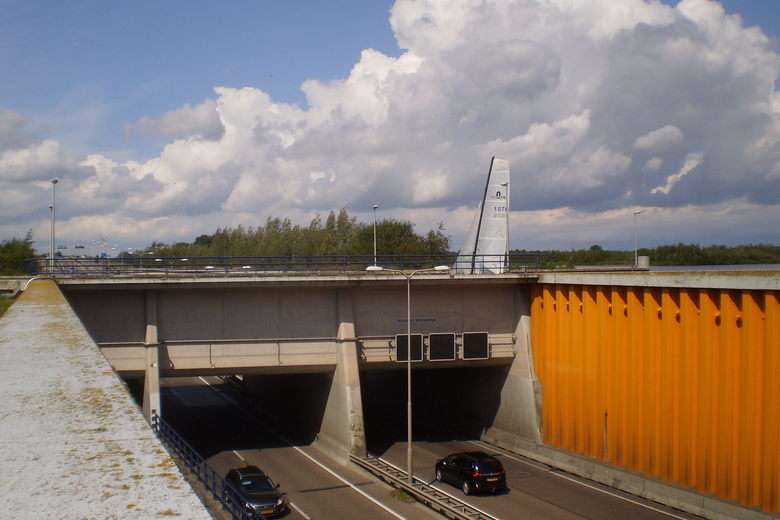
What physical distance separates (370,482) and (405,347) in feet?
24.7

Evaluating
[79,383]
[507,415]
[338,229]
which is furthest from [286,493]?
[338,229]

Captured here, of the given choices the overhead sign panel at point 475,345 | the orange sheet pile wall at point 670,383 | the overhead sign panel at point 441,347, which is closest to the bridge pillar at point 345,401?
the overhead sign panel at point 441,347

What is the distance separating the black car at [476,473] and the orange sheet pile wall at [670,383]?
483 cm

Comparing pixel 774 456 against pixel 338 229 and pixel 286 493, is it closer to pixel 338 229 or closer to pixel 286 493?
pixel 286 493

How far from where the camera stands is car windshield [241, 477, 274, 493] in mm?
24141

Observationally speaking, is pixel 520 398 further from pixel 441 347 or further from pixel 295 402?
pixel 295 402

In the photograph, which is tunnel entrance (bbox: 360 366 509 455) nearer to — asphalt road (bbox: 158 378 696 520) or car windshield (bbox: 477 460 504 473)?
asphalt road (bbox: 158 378 696 520)

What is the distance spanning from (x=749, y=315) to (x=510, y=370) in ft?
52.2

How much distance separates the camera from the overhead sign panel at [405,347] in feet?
112

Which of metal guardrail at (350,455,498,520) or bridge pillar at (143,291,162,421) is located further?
bridge pillar at (143,291,162,421)

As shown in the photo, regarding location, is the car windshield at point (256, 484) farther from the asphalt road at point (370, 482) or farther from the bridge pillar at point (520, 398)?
the bridge pillar at point (520, 398)

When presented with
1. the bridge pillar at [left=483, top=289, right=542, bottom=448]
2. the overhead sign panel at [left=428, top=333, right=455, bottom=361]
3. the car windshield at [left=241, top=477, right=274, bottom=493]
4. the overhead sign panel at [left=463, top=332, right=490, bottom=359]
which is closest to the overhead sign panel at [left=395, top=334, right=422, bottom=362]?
the overhead sign panel at [left=428, top=333, right=455, bottom=361]

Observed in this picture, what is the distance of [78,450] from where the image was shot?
6055 millimetres

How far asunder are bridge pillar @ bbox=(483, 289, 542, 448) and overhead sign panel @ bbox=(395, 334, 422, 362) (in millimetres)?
4990
